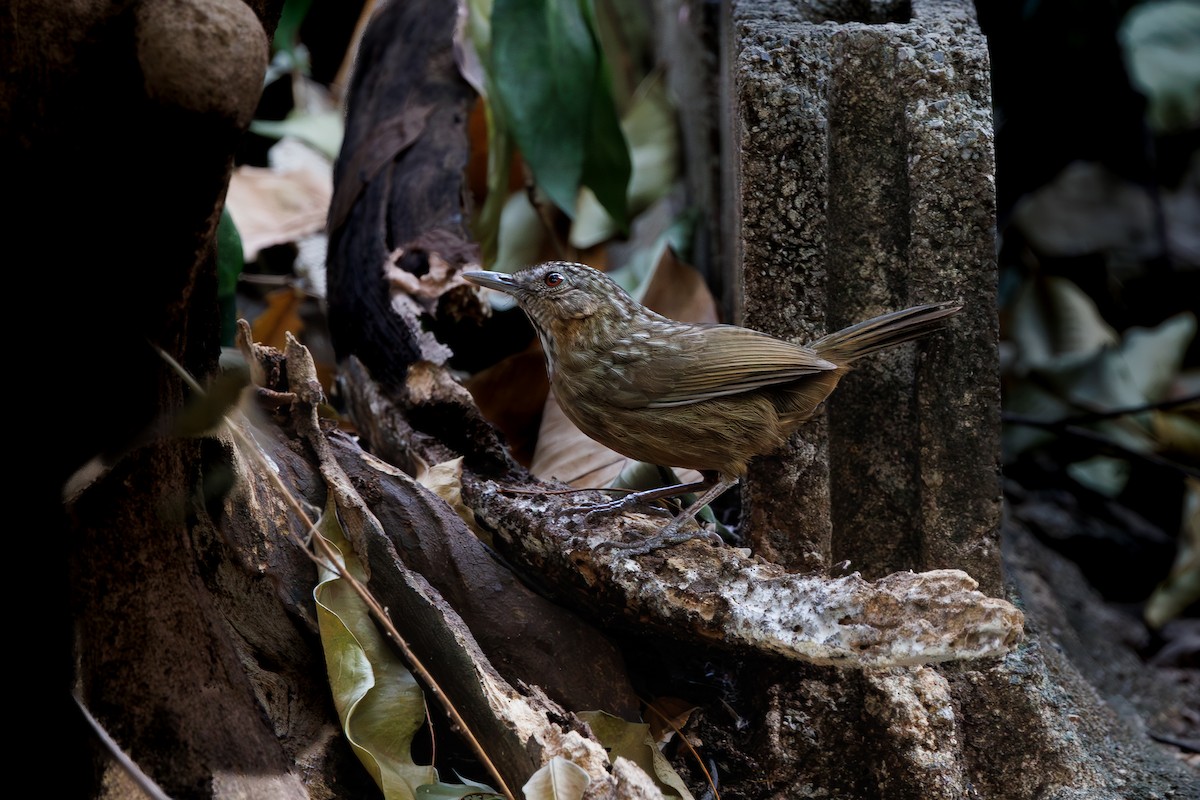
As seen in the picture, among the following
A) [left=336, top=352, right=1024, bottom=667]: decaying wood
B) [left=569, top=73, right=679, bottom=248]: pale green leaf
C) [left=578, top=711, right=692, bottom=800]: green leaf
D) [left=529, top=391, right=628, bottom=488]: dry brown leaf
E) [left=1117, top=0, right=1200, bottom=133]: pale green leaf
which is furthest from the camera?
[left=1117, top=0, right=1200, bottom=133]: pale green leaf

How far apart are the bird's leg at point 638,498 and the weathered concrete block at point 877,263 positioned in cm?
21

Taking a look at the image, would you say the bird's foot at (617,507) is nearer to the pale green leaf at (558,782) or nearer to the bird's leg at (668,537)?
the bird's leg at (668,537)

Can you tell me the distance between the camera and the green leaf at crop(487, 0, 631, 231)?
3982mm

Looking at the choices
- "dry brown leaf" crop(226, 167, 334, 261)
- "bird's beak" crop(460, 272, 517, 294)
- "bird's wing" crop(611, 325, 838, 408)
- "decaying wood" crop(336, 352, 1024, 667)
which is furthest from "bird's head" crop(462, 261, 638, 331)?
"dry brown leaf" crop(226, 167, 334, 261)

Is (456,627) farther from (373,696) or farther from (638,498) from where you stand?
(638,498)

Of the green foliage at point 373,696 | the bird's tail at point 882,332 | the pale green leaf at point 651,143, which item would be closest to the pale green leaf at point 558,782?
the green foliage at point 373,696

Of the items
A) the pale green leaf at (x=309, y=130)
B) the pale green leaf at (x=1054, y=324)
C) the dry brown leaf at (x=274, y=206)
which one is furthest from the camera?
the pale green leaf at (x=1054, y=324)

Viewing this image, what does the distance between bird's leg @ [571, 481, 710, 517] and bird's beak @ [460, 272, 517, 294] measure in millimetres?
595

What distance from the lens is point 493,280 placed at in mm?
2920

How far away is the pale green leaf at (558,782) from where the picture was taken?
1925mm

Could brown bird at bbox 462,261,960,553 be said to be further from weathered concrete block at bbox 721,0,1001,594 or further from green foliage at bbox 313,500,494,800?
green foliage at bbox 313,500,494,800

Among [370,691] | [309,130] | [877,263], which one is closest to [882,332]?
[877,263]

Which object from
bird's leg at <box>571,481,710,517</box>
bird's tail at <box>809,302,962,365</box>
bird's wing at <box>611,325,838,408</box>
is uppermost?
bird's tail at <box>809,302,962,365</box>

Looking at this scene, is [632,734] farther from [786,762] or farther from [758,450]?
[758,450]
